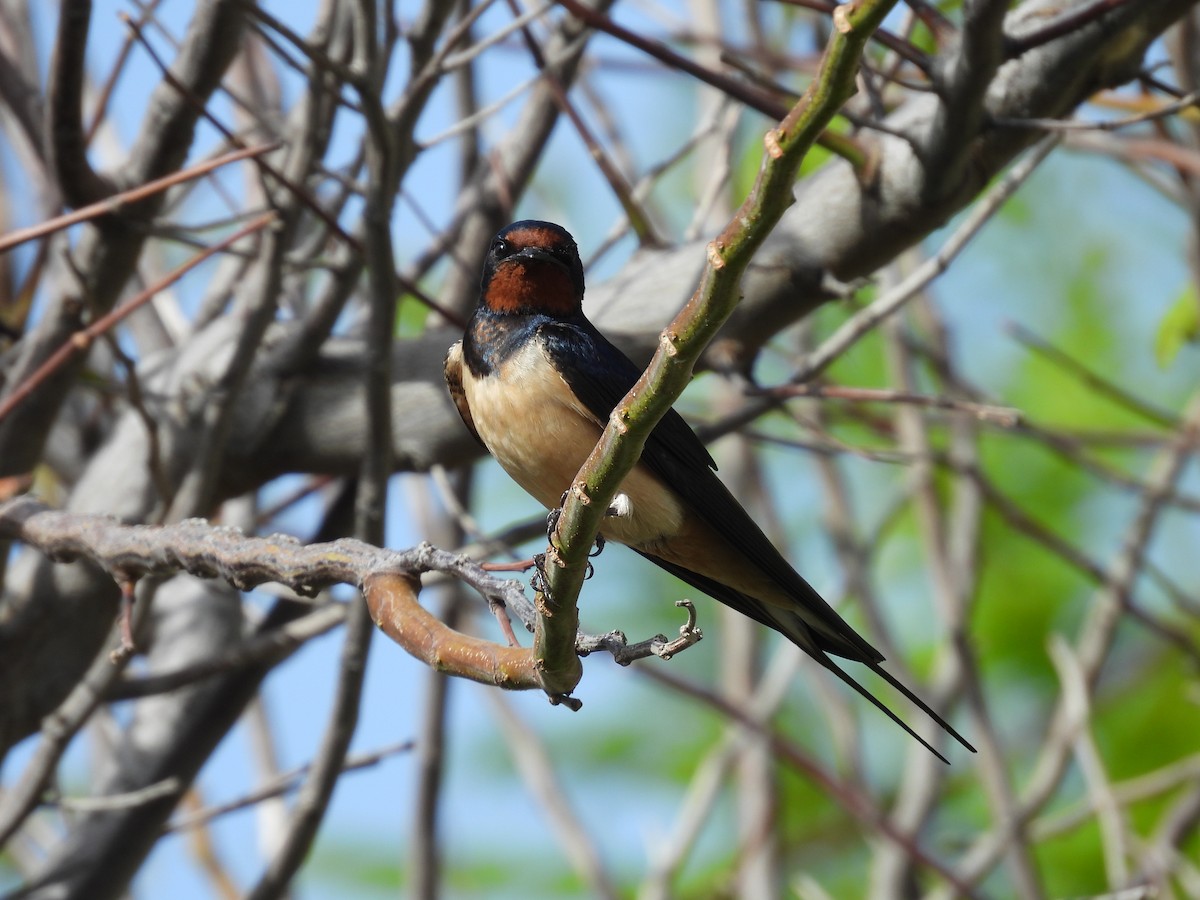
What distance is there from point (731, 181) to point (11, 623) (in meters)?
3.41

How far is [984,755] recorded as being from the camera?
4945 millimetres

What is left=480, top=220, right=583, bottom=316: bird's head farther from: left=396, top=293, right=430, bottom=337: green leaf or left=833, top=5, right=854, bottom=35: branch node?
left=396, top=293, right=430, bottom=337: green leaf

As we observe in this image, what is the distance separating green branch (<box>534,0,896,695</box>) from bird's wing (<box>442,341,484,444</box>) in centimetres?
167

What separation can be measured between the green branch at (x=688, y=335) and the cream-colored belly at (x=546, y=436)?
1.30 m

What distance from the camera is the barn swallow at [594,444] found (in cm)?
335

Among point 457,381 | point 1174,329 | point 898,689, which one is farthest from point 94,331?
point 1174,329

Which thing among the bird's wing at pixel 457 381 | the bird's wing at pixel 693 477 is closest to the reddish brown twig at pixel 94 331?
the bird's wing at pixel 457 381

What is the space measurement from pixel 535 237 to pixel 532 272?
0.12m

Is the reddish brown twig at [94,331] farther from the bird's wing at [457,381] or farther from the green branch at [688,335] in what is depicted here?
the green branch at [688,335]

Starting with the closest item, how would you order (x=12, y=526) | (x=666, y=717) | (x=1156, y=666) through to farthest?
(x=12, y=526), (x=1156, y=666), (x=666, y=717)

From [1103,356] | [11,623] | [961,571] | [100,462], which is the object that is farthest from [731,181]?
[11,623]

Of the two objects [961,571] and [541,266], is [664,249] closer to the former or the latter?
[541,266]

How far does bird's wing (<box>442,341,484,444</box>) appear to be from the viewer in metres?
3.69

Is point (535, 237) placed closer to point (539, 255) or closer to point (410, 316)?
point (539, 255)
